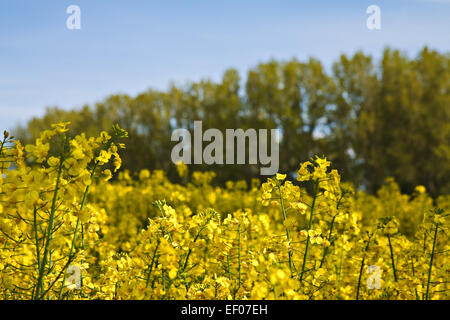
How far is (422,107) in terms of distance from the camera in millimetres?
19031

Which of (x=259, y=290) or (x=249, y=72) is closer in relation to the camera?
(x=259, y=290)

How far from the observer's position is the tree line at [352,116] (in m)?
18.6

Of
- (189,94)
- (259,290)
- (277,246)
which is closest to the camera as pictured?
(259,290)

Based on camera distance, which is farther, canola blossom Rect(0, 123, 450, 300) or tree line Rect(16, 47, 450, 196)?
tree line Rect(16, 47, 450, 196)

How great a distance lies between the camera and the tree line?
1859 centimetres

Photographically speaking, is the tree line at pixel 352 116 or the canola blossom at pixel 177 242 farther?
the tree line at pixel 352 116

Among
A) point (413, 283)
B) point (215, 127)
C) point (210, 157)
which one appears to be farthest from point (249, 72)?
point (413, 283)

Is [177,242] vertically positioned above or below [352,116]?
below

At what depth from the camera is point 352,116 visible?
19797mm

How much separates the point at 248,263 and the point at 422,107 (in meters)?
18.5

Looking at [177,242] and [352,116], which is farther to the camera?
[352,116]
